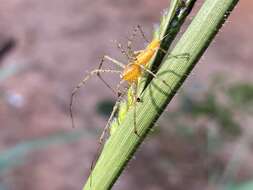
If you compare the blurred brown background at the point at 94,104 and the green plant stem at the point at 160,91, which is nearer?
the green plant stem at the point at 160,91

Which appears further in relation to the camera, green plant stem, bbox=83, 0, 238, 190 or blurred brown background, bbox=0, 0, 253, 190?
blurred brown background, bbox=0, 0, 253, 190

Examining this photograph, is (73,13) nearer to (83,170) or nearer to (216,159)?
(83,170)

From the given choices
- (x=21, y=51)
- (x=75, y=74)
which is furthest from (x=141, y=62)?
(x=21, y=51)

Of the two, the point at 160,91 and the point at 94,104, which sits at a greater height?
the point at 160,91

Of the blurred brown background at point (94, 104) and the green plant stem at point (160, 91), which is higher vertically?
the green plant stem at point (160, 91)
